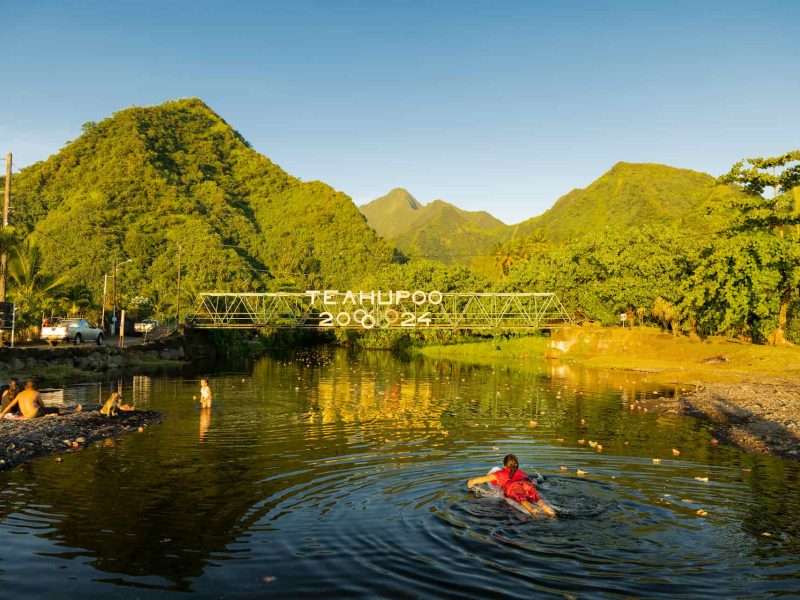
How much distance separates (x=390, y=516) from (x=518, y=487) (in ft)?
10.0

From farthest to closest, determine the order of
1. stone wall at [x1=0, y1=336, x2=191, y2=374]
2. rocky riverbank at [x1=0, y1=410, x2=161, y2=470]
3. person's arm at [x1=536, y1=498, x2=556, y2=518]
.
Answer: stone wall at [x1=0, y1=336, x2=191, y2=374] → rocky riverbank at [x1=0, y1=410, x2=161, y2=470] → person's arm at [x1=536, y1=498, x2=556, y2=518]

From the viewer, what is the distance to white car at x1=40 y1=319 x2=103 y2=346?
55094mm

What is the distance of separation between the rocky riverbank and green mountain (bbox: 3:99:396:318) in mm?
75932

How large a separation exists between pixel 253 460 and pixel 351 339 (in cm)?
9620

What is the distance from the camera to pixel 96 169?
15688 centimetres

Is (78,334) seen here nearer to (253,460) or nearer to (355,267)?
(253,460)

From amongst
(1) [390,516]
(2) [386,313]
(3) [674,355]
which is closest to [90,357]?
(2) [386,313]

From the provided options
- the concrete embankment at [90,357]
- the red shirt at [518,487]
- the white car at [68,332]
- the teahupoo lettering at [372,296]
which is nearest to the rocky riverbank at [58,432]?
the red shirt at [518,487]

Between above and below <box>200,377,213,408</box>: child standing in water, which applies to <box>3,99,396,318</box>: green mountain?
above

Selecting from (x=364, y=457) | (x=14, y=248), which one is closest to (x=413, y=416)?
(x=364, y=457)

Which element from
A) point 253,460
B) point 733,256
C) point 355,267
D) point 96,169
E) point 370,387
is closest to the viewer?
point 253,460

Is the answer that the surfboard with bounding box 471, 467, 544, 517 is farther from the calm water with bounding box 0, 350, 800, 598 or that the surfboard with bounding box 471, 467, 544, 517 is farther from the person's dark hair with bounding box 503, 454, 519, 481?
the person's dark hair with bounding box 503, 454, 519, 481

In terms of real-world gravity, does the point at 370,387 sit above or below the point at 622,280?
below

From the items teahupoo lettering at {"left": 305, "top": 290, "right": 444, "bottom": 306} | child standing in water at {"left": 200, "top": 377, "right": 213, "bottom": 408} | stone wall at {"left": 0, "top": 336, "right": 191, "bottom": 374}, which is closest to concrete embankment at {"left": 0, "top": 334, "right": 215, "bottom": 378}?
stone wall at {"left": 0, "top": 336, "right": 191, "bottom": 374}
